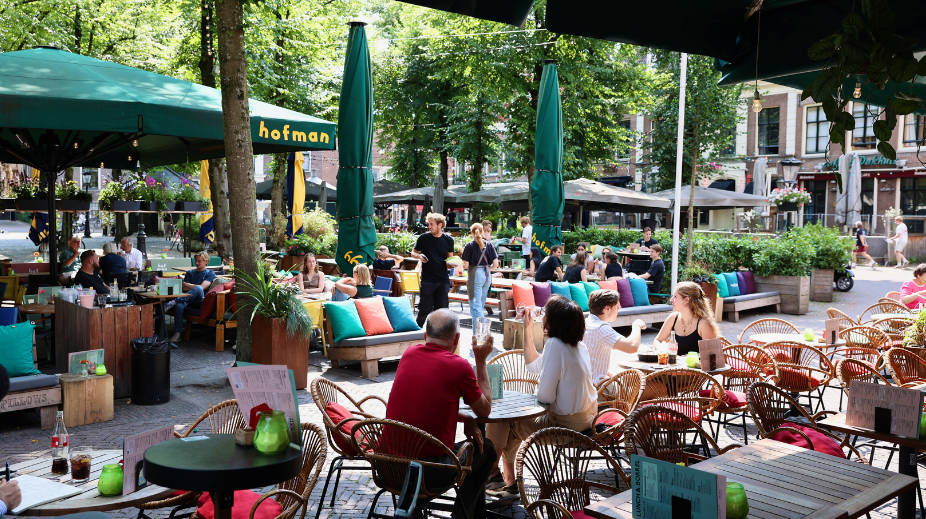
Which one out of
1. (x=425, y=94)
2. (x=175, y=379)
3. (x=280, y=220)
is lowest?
(x=175, y=379)

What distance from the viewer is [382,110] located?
32.8 m

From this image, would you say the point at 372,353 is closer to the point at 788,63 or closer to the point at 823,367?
the point at 823,367

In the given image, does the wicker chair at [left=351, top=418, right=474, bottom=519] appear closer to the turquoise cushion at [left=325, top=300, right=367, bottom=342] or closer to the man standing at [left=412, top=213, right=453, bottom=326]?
the turquoise cushion at [left=325, top=300, right=367, bottom=342]

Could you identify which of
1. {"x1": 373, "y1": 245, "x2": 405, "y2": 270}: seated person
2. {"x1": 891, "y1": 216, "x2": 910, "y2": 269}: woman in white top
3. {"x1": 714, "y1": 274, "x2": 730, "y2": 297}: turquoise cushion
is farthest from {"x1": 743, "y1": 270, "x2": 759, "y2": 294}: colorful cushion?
{"x1": 891, "y1": 216, "x2": 910, "y2": 269}: woman in white top

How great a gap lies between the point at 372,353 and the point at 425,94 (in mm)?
25035

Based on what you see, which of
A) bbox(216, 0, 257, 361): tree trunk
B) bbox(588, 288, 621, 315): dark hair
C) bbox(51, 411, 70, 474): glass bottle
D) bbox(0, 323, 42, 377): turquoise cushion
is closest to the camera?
bbox(51, 411, 70, 474): glass bottle

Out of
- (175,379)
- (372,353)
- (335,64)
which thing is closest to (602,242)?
(335,64)

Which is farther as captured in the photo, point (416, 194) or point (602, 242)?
point (416, 194)

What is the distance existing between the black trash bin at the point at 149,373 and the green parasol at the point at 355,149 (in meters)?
2.78

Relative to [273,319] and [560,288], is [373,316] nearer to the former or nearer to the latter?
[273,319]

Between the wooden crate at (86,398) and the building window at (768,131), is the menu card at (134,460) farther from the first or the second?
the building window at (768,131)

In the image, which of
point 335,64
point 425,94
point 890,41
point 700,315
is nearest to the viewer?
point 890,41

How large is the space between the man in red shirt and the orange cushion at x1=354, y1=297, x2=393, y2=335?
4.84m

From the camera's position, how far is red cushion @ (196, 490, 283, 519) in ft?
11.2
